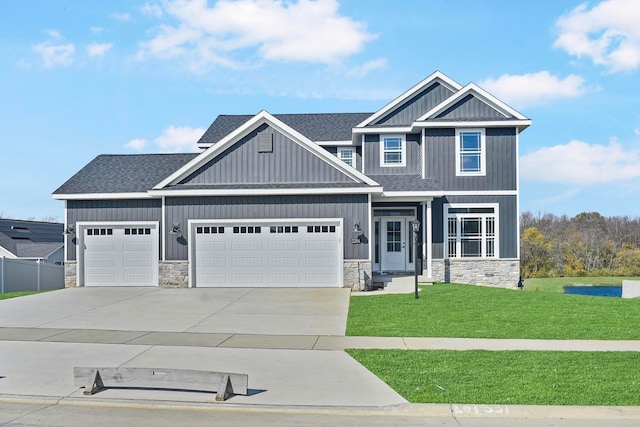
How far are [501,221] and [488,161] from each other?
2.39m

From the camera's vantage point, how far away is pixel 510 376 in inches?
326

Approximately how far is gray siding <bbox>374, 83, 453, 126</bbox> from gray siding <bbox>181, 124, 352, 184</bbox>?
4.75 metres

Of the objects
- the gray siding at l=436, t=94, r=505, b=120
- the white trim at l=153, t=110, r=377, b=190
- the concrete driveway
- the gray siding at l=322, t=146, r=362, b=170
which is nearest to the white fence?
the concrete driveway

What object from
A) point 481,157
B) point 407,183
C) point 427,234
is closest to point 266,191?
point 407,183

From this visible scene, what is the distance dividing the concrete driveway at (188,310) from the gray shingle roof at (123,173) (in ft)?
12.8

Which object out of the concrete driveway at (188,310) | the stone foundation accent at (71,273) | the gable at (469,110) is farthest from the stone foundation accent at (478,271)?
the stone foundation accent at (71,273)

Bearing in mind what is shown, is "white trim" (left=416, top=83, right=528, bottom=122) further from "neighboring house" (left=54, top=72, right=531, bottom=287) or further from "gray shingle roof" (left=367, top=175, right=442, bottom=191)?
"gray shingle roof" (left=367, top=175, right=442, bottom=191)

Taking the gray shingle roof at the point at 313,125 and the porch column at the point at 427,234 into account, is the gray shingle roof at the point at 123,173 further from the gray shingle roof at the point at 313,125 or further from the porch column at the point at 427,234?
the porch column at the point at 427,234

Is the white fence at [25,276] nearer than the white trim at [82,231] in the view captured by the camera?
No

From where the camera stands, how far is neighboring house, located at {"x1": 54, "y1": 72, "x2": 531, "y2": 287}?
20078 mm

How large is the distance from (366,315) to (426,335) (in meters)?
2.68

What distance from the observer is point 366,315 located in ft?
46.0

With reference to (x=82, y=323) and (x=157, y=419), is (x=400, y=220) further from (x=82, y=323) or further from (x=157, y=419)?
(x=157, y=419)

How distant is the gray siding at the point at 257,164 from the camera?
67.1ft
